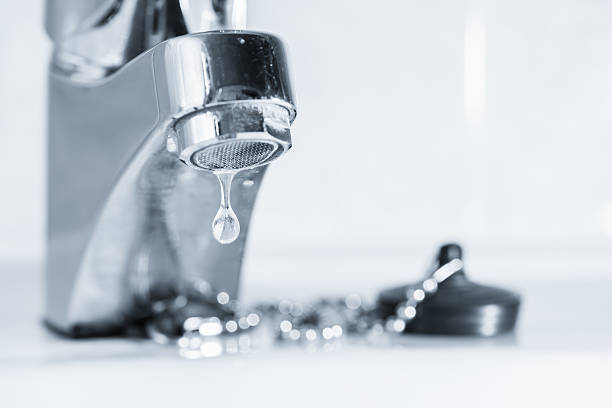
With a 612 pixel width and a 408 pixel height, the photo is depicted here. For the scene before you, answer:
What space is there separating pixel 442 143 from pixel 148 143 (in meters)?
0.45

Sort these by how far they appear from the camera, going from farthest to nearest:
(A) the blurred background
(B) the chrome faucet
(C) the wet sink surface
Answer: (A) the blurred background < (C) the wet sink surface < (B) the chrome faucet

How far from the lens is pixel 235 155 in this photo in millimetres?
285

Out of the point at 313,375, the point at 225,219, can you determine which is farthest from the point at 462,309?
the point at 225,219

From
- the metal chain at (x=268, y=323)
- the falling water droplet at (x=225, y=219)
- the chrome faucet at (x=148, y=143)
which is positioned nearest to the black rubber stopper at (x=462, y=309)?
the metal chain at (x=268, y=323)

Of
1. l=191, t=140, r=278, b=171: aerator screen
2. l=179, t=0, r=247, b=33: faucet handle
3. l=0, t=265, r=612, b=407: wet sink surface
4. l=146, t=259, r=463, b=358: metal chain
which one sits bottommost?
l=0, t=265, r=612, b=407: wet sink surface

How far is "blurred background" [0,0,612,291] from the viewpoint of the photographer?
0.71m

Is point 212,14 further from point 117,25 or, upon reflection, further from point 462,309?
point 462,309

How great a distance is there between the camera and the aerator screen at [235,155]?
28 cm

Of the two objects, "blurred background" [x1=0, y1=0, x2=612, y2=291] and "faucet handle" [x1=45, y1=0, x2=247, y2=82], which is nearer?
"faucet handle" [x1=45, y1=0, x2=247, y2=82]

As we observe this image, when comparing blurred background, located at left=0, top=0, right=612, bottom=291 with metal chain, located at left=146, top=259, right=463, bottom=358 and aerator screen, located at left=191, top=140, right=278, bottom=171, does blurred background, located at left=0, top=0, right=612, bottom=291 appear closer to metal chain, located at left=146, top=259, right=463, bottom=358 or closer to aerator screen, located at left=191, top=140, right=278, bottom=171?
metal chain, located at left=146, top=259, right=463, bottom=358

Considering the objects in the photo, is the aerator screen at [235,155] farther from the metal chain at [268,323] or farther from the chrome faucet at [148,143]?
the metal chain at [268,323]

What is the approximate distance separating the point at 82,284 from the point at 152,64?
196mm

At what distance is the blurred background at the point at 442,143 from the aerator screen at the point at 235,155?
418 mm

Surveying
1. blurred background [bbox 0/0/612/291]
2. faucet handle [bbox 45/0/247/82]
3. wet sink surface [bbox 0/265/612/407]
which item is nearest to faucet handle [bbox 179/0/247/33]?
faucet handle [bbox 45/0/247/82]
